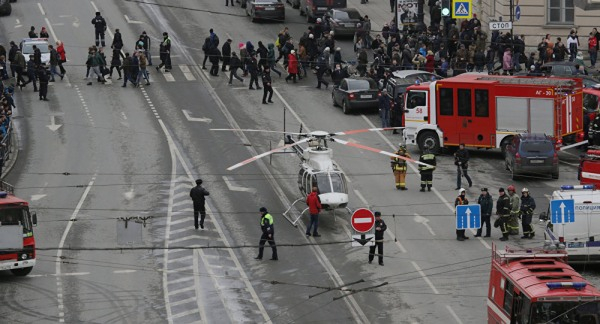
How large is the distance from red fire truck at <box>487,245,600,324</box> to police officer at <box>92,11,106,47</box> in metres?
→ 44.1

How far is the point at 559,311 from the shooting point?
32.7 metres

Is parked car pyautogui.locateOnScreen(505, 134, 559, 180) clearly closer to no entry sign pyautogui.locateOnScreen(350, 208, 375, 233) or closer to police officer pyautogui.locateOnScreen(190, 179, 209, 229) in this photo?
police officer pyautogui.locateOnScreen(190, 179, 209, 229)

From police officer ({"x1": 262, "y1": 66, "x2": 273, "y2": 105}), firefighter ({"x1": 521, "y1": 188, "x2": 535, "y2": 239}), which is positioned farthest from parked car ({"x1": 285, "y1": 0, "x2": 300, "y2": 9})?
firefighter ({"x1": 521, "y1": 188, "x2": 535, "y2": 239})

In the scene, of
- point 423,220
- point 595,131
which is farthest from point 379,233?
point 595,131

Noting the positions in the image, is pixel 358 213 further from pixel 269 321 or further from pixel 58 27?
pixel 58 27

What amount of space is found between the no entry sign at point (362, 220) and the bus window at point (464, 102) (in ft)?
57.5

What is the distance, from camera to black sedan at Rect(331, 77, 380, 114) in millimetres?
64438

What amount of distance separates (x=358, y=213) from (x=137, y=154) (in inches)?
754

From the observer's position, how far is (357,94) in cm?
6450

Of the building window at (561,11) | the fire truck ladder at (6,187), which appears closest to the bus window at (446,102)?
the building window at (561,11)

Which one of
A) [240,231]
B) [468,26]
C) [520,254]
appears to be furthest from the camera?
[468,26]

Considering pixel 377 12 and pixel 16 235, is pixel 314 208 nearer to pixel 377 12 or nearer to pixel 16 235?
pixel 16 235

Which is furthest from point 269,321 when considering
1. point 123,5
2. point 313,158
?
point 123,5

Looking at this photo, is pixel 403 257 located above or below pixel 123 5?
below
